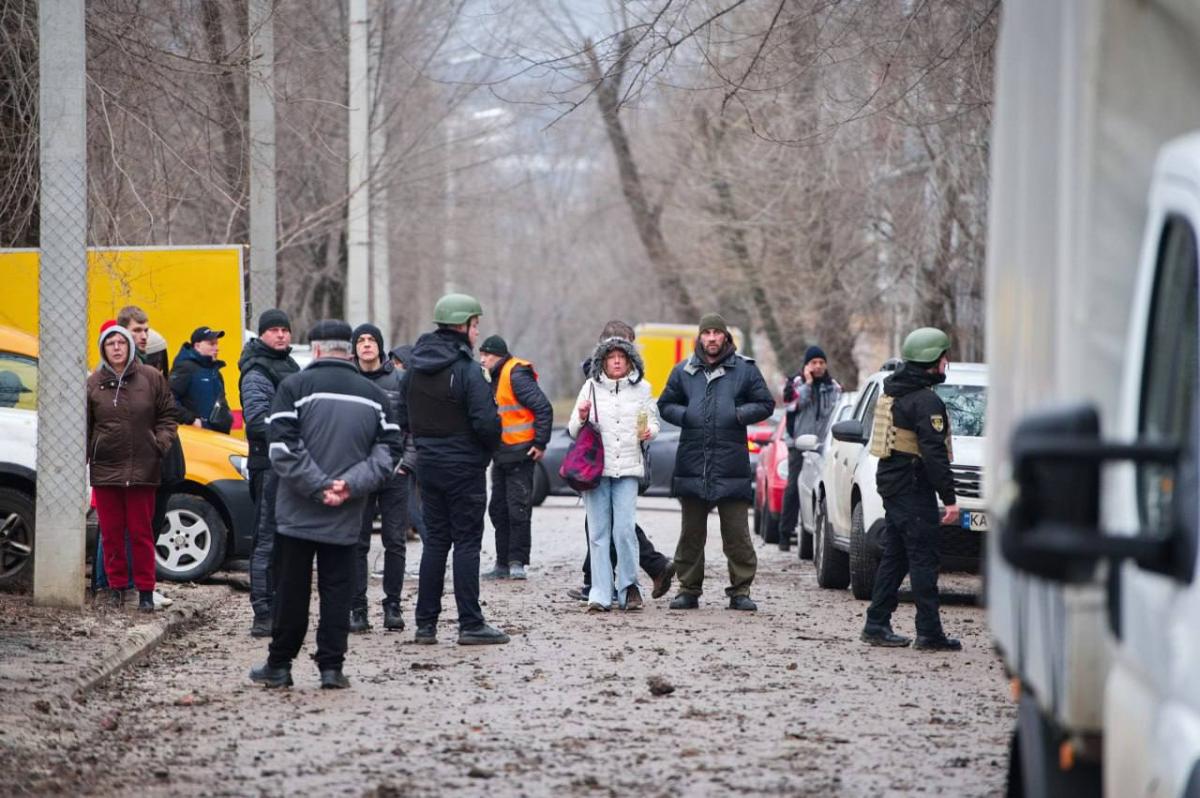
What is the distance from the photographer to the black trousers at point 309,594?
30.0ft

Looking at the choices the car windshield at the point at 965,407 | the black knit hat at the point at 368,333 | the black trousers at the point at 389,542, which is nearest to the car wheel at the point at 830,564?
the car windshield at the point at 965,407

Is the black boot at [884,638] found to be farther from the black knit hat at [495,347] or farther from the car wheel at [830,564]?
the black knit hat at [495,347]

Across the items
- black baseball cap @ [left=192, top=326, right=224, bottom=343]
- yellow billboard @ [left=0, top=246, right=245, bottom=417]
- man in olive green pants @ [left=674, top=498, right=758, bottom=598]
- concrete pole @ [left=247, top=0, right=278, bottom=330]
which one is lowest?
man in olive green pants @ [left=674, top=498, right=758, bottom=598]

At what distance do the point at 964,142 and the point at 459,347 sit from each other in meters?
12.2

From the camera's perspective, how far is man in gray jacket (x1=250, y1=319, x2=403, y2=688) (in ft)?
29.7

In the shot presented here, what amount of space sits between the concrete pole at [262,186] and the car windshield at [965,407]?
624 cm

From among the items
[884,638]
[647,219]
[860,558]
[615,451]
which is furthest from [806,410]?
[647,219]

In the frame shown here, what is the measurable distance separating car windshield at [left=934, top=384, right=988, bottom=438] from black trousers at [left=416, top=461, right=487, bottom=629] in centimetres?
463

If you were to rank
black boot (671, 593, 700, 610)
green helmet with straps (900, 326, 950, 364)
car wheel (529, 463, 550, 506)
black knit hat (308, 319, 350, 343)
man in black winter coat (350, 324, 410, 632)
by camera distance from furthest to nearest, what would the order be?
car wheel (529, 463, 550, 506) < black boot (671, 593, 700, 610) < man in black winter coat (350, 324, 410, 632) < green helmet with straps (900, 326, 950, 364) < black knit hat (308, 319, 350, 343)

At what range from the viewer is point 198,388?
13523 mm

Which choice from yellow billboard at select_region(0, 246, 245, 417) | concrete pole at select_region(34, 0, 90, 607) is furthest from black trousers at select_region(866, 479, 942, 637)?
yellow billboard at select_region(0, 246, 245, 417)

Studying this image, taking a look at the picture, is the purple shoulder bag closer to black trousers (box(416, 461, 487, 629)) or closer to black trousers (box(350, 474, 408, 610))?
black trousers (box(350, 474, 408, 610))

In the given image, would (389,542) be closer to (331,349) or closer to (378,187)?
(331,349)

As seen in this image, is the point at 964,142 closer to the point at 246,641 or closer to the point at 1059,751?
the point at 246,641
